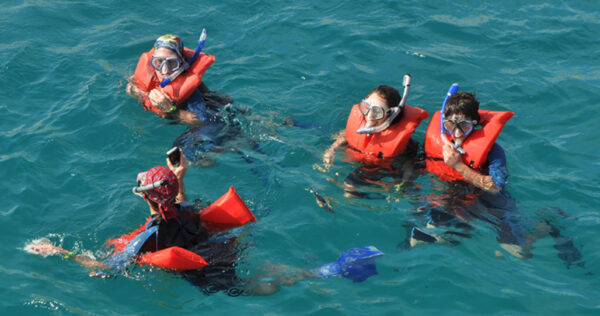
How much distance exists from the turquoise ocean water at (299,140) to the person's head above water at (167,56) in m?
0.76

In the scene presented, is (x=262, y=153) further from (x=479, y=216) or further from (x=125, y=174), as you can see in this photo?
(x=479, y=216)

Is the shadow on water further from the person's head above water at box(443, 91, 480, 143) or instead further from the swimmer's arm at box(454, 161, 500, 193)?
the person's head above water at box(443, 91, 480, 143)

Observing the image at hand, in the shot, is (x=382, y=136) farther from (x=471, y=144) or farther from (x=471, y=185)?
A: (x=471, y=185)

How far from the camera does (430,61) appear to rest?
30.1 feet

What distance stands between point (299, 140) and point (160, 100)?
5.99ft

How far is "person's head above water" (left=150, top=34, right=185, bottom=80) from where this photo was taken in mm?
7508

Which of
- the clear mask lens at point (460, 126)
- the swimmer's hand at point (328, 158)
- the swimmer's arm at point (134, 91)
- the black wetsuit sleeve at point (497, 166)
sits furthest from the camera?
the swimmer's arm at point (134, 91)

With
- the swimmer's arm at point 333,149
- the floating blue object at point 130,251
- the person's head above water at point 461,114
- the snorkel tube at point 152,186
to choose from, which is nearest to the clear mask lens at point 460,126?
the person's head above water at point 461,114

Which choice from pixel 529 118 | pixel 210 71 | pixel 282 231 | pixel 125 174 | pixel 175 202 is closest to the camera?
pixel 175 202

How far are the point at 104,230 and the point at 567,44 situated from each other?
7413 millimetres

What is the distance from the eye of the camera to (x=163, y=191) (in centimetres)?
516

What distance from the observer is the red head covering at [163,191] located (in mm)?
5148

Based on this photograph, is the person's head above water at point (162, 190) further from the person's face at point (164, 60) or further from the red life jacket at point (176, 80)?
the person's face at point (164, 60)

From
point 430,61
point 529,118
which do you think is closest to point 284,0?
point 430,61
